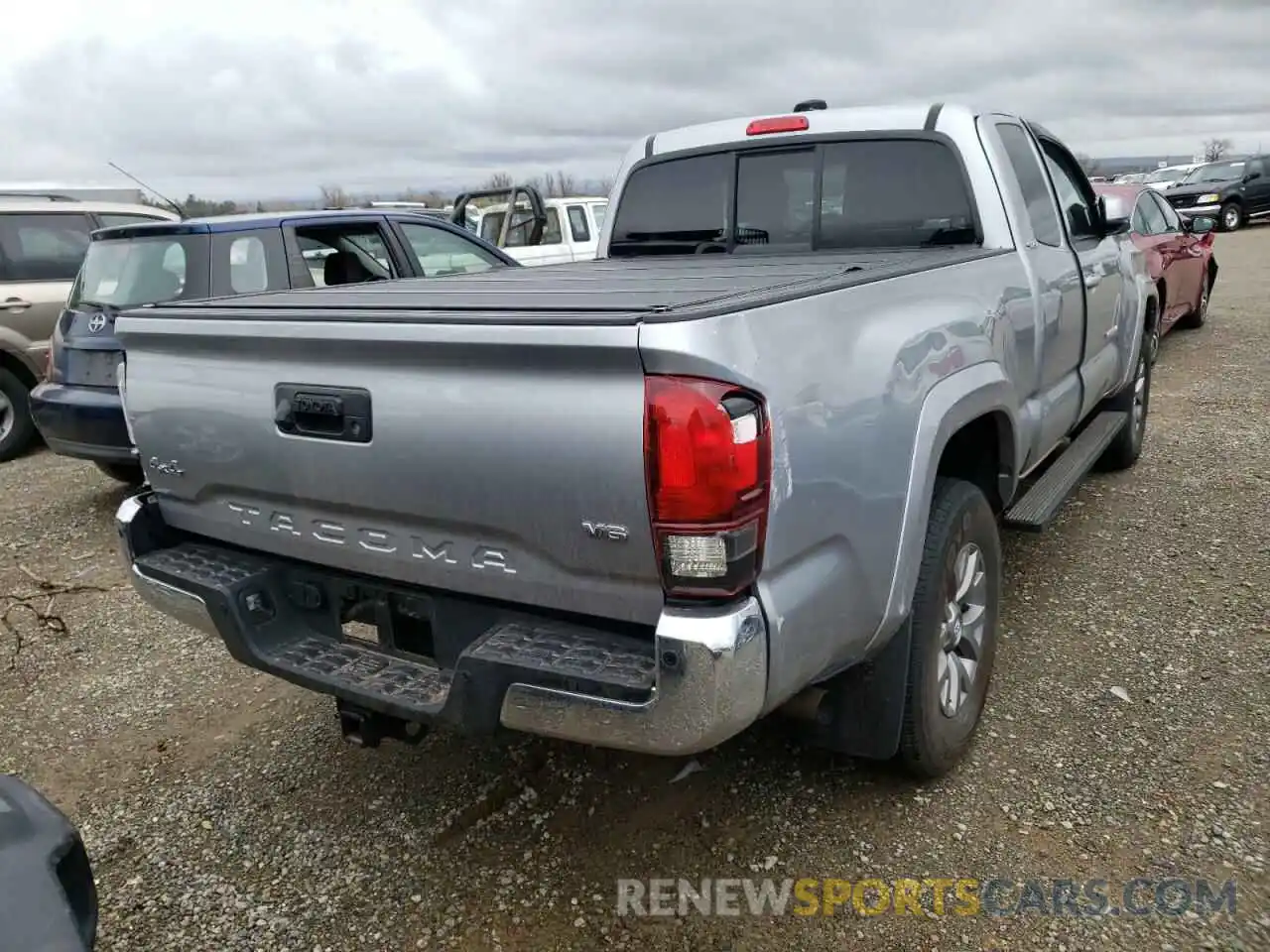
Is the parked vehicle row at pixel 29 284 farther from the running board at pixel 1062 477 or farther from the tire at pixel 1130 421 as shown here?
the tire at pixel 1130 421

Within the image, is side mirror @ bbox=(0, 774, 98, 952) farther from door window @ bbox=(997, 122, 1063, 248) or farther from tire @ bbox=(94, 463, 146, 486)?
tire @ bbox=(94, 463, 146, 486)

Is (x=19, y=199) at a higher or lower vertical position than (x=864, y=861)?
higher

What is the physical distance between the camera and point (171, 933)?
257 centimetres

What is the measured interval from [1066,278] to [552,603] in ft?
9.27

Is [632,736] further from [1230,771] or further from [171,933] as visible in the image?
[1230,771]

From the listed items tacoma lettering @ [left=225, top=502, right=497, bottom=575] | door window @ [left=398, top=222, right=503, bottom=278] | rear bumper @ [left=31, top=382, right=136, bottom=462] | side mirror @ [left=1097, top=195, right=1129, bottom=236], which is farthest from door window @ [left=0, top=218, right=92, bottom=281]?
side mirror @ [left=1097, top=195, right=1129, bottom=236]

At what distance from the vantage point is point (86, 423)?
5.75m

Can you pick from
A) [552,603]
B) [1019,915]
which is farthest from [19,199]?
[1019,915]

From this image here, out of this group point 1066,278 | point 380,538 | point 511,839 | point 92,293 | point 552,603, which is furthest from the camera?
point 92,293

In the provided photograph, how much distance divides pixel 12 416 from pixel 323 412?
6.99 meters

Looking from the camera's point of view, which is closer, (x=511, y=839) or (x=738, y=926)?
(x=738, y=926)

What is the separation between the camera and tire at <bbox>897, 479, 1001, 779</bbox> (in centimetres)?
263

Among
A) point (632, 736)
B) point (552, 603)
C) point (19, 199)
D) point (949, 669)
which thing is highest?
point (19, 199)

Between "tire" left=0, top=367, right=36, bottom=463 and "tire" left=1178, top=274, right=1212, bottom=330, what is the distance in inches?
444
